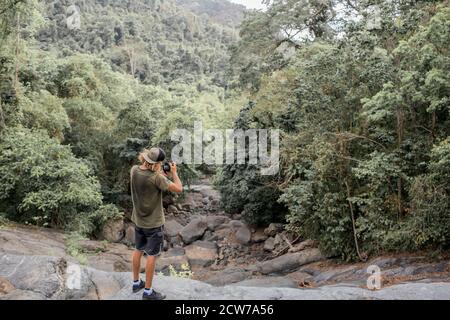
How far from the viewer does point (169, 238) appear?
58.1ft

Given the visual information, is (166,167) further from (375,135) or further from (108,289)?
(375,135)

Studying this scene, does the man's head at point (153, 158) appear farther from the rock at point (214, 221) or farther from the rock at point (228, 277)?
the rock at point (214, 221)

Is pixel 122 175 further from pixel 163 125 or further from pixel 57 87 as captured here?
pixel 57 87

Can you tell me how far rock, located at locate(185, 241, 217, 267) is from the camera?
609 inches

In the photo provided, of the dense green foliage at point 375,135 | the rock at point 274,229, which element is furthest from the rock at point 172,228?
the dense green foliage at point 375,135

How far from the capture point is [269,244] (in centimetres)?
1543

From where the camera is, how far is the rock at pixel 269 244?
50.0 ft

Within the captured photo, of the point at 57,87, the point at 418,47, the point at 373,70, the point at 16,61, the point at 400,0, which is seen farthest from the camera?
the point at 57,87

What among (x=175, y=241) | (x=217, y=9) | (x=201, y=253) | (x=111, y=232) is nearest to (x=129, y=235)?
(x=111, y=232)

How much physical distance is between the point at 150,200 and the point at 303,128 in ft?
26.6

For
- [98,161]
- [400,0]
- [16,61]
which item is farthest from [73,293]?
[98,161]

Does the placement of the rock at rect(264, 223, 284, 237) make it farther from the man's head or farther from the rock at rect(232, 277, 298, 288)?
the man's head

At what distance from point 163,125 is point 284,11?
28.0ft

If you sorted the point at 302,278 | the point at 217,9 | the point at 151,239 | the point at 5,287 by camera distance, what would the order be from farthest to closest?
the point at 217,9 → the point at 302,278 → the point at 5,287 → the point at 151,239
